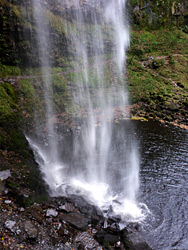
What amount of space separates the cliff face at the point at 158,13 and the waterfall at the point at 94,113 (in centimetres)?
299

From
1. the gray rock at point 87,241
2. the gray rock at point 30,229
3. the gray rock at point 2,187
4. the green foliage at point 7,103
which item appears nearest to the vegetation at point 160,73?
the green foliage at point 7,103

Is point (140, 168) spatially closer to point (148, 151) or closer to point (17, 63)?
point (148, 151)

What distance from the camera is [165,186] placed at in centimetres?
954

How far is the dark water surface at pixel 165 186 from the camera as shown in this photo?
6996 mm

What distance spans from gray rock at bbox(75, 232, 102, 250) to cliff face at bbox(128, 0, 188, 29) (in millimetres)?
36501

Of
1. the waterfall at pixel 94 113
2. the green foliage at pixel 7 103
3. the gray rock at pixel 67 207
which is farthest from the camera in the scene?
the green foliage at pixel 7 103

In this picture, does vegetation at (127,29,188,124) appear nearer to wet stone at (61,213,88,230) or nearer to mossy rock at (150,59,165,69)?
mossy rock at (150,59,165,69)

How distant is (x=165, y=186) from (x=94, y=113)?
1165 centimetres

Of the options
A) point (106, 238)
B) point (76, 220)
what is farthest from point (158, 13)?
point (106, 238)

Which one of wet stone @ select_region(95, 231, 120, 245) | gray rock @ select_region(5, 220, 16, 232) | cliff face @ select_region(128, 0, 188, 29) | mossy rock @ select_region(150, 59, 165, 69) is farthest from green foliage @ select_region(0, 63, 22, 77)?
cliff face @ select_region(128, 0, 188, 29)

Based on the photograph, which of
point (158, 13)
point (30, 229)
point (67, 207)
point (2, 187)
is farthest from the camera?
point (158, 13)

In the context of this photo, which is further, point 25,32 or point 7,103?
point 25,32

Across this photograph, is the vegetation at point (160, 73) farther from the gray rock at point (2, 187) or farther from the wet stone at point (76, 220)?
the gray rock at point (2, 187)

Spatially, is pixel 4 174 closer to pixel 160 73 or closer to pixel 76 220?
pixel 76 220
